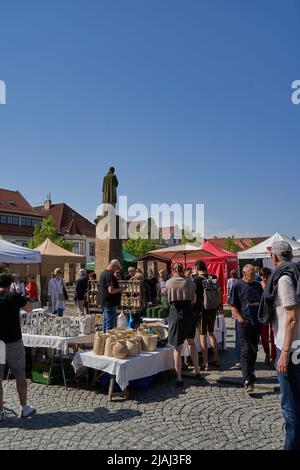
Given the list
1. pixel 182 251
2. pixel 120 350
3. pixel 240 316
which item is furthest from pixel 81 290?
pixel 240 316

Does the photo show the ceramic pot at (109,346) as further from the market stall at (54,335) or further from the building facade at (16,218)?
the building facade at (16,218)

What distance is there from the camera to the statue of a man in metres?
13.0

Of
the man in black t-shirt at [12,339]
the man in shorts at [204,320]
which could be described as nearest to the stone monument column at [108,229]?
the man in shorts at [204,320]

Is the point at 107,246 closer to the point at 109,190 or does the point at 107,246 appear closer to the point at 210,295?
the point at 109,190

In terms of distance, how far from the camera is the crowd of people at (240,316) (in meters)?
3.21

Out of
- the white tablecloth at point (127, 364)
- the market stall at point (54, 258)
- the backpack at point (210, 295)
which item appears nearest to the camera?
the white tablecloth at point (127, 364)

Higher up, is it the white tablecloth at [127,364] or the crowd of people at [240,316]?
the crowd of people at [240,316]

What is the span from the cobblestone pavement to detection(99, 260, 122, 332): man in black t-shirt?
1634 millimetres

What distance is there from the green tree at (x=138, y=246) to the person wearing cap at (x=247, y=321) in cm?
4762

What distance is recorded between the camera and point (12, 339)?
4.48 metres

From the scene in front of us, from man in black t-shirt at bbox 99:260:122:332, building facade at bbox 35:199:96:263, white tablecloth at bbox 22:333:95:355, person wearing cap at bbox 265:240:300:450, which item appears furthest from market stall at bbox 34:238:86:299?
building facade at bbox 35:199:96:263

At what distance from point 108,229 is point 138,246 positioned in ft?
136
